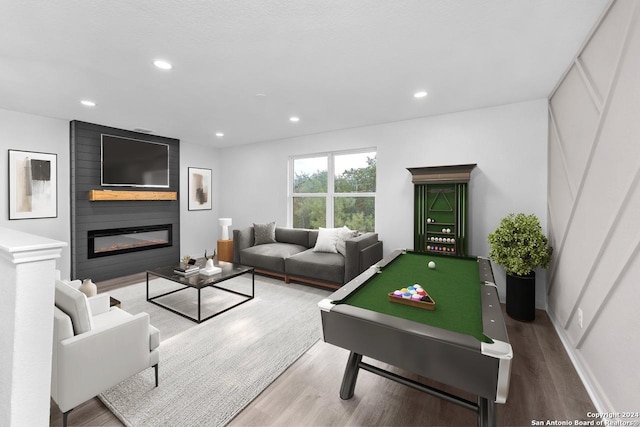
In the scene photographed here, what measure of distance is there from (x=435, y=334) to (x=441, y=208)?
2922 mm

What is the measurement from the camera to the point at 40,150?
13.6 ft

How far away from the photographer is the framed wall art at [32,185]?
3914 mm

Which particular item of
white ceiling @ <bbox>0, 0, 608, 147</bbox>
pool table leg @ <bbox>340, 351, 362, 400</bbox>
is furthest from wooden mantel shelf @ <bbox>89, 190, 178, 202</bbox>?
pool table leg @ <bbox>340, 351, 362, 400</bbox>

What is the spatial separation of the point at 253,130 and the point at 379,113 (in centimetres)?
234

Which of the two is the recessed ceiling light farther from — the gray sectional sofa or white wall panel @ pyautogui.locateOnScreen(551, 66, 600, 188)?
white wall panel @ pyautogui.locateOnScreen(551, 66, 600, 188)

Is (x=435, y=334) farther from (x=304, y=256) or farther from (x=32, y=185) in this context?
(x=32, y=185)

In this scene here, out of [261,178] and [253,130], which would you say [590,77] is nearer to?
[253,130]

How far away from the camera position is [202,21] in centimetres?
195

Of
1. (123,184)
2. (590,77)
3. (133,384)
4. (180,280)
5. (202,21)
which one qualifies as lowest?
(133,384)

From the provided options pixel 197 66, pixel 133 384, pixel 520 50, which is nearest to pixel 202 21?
pixel 197 66

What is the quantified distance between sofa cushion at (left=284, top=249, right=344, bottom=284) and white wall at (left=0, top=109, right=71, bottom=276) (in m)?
3.58

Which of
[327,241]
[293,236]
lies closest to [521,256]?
[327,241]

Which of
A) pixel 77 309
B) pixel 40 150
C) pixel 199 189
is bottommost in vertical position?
pixel 77 309

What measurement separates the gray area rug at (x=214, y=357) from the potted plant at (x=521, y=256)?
2.29 meters
